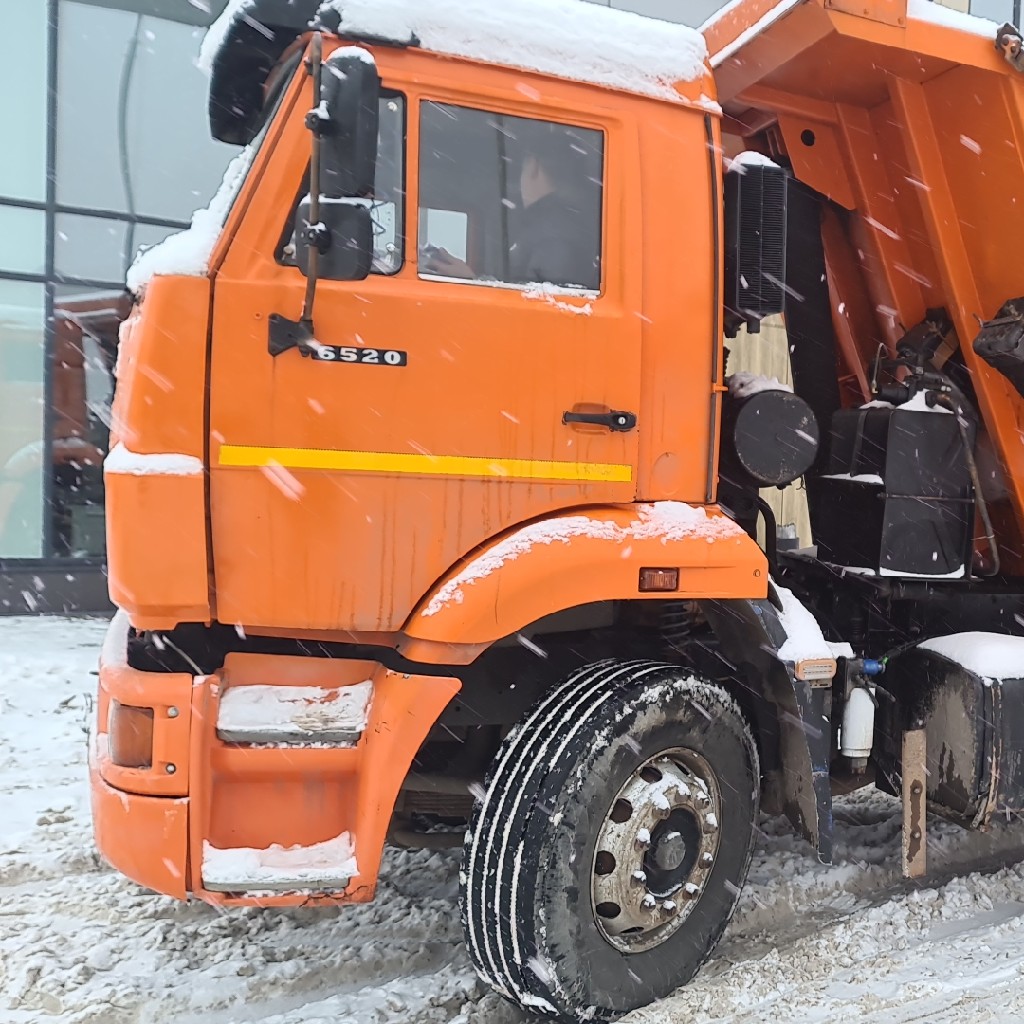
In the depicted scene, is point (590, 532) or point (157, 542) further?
point (590, 532)

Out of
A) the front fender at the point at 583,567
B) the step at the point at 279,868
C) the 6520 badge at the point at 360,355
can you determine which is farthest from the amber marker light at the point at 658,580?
the step at the point at 279,868

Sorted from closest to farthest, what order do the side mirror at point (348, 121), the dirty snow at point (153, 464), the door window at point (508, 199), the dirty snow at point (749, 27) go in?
1. the side mirror at point (348, 121)
2. the dirty snow at point (153, 464)
3. the door window at point (508, 199)
4. the dirty snow at point (749, 27)

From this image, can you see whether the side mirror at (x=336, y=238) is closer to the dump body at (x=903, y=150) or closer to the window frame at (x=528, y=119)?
the window frame at (x=528, y=119)

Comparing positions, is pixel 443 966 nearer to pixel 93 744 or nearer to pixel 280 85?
pixel 93 744

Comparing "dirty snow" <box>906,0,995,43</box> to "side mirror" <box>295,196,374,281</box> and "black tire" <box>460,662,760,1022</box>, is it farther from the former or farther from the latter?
"black tire" <box>460,662,760,1022</box>

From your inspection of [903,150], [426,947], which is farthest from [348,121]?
[426,947]

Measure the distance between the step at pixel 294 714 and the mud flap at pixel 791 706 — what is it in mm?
1276

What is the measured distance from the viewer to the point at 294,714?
2.79 metres

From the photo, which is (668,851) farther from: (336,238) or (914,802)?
(336,238)

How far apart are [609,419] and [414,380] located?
63cm

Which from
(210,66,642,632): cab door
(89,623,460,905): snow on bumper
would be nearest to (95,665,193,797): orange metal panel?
(89,623,460,905): snow on bumper

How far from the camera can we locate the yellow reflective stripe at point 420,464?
2.71 meters

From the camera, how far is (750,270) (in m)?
3.38

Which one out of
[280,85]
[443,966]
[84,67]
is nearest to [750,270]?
[280,85]
